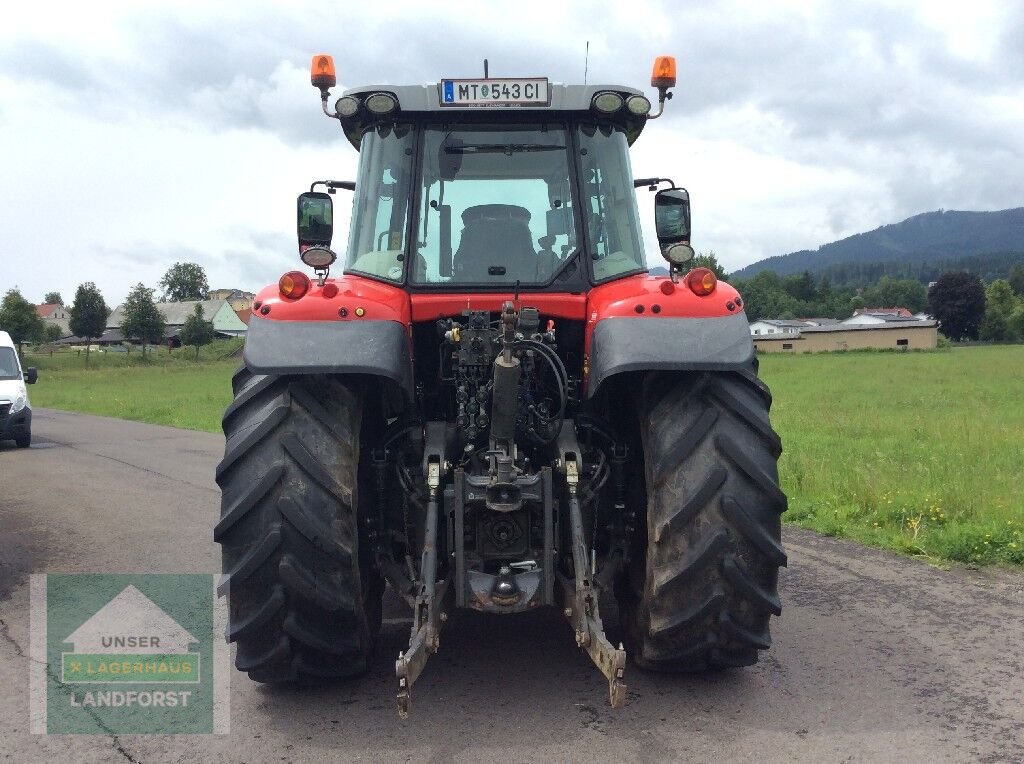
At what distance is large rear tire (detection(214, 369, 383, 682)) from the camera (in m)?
3.68

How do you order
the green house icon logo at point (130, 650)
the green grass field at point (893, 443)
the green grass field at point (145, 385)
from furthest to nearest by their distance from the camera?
the green grass field at point (145, 385) < the green grass field at point (893, 443) < the green house icon logo at point (130, 650)

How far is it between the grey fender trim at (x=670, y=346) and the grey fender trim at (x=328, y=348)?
0.85 metres

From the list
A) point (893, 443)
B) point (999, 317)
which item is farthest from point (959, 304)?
point (893, 443)

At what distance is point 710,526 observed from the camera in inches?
146

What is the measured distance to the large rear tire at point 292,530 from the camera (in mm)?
3678

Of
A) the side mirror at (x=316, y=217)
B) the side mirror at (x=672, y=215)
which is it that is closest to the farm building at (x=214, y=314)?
the side mirror at (x=316, y=217)

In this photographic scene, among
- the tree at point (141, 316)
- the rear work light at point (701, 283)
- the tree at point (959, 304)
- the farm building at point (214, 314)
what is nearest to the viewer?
the rear work light at point (701, 283)

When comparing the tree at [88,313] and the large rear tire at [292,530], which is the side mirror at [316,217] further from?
the tree at [88,313]

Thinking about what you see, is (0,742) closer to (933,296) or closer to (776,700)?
(776,700)

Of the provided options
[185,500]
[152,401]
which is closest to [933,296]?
[152,401]

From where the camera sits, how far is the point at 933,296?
319ft

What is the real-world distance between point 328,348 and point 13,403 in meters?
13.2

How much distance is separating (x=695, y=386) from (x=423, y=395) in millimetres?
1339

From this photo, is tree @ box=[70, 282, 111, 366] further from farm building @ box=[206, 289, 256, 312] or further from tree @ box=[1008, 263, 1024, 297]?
tree @ box=[1008, 263, 1024, 297]
